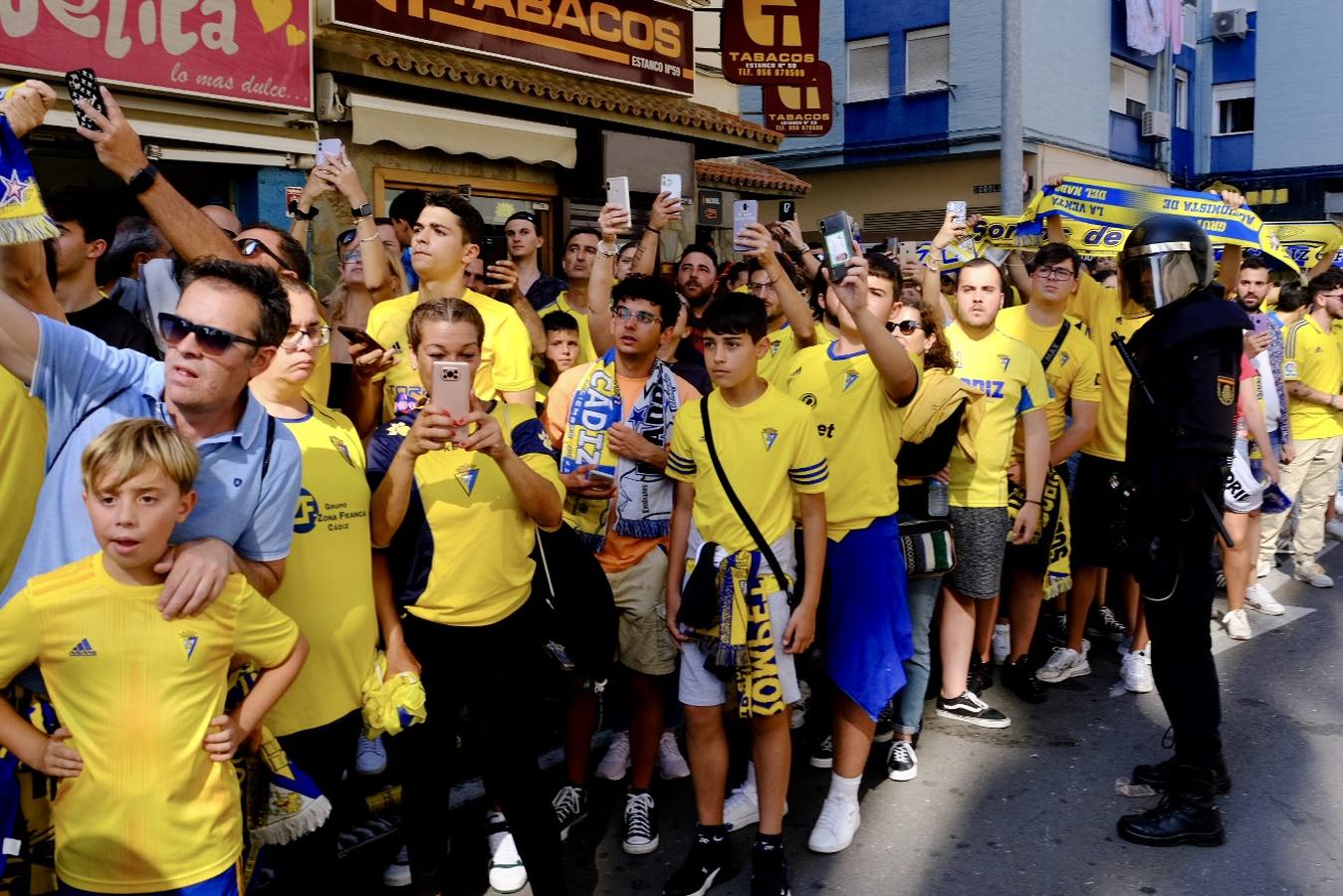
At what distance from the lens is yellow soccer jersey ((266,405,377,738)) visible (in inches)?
117

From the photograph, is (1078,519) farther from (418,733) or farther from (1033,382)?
(418,733)

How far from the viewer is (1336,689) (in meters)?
5.68

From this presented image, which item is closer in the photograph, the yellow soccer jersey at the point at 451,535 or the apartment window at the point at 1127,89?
the yellow soccer jersey at the point at 451,535

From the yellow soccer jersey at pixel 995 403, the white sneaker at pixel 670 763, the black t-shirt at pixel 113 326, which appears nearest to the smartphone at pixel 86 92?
the black t-shirt at pixel 113 326

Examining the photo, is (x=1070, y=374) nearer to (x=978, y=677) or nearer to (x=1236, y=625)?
(x=978, y=677)

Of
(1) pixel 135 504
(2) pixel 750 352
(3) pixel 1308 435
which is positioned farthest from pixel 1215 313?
(3) pixel 1308 435

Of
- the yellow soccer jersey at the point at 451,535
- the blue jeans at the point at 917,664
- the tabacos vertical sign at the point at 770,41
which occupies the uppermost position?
the tabacos vertical sign at the point at 770,41

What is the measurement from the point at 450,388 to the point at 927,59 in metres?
22.6

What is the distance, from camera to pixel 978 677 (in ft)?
18.5

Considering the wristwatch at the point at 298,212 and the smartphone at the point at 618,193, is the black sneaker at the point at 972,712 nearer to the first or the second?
the smartphone at the point at 618,193

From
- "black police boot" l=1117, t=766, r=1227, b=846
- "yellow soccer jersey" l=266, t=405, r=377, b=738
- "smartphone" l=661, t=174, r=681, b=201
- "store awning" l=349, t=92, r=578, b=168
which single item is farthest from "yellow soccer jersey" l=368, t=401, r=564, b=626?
"store awning" l=349, t=92, r=578, b=168

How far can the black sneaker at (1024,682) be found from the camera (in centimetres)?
559

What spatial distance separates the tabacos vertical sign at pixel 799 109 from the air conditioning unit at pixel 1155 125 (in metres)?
16.6

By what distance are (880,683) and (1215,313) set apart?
6.19ft
